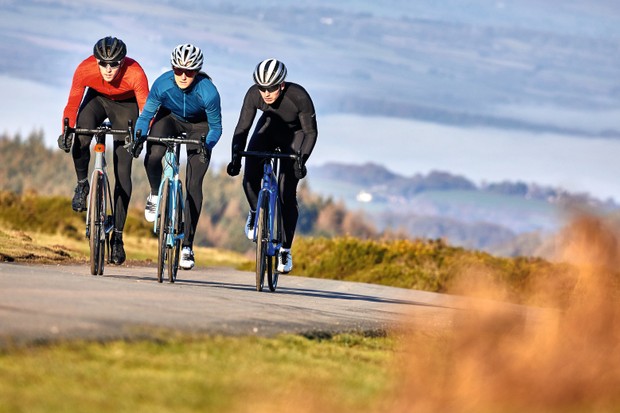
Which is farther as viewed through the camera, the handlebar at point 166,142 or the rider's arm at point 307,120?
the rider's arm at point 307,120

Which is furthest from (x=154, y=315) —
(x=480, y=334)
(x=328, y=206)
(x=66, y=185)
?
(x=328, y=206)

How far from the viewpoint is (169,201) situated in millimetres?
16609

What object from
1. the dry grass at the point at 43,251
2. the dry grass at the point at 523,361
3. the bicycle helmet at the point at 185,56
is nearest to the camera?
the dry grass at the point at 523,361

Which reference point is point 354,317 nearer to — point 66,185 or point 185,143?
point 185,143

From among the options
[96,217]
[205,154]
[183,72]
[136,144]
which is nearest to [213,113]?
[205,154]

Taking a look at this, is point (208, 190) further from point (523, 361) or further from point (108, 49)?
point (523, 361)

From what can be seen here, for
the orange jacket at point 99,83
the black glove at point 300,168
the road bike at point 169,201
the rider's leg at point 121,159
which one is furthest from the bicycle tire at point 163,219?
the black glove at point 300,168

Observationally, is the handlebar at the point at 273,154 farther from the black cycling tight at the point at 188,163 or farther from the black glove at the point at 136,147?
the black glove at the point at 136,147

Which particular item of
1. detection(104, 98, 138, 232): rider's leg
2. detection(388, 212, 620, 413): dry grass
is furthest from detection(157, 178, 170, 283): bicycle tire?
detection(388, 212, 620, 413): dry grass

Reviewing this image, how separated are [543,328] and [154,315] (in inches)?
144

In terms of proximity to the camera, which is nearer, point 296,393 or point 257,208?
point 296,393

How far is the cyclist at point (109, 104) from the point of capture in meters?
17.0

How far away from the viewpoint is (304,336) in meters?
11.8

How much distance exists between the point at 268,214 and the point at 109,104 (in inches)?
101
